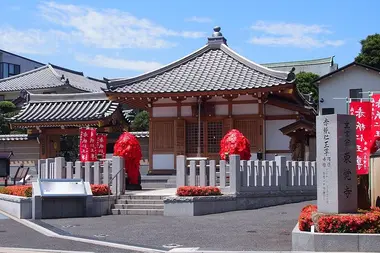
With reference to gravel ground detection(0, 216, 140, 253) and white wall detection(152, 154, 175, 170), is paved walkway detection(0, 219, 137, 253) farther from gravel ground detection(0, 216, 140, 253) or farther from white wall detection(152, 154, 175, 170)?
white wall detection(152, 154, 175, 170)

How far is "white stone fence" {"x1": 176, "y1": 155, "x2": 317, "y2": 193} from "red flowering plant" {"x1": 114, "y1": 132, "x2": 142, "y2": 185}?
89.7 inches

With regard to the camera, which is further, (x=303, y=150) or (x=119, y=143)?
(x=303, y=150)

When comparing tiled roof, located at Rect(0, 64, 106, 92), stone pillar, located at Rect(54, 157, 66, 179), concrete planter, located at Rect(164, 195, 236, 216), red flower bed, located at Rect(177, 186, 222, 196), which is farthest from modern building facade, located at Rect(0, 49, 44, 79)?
concrete planter, located at Rect(164, 195, 236, 216)

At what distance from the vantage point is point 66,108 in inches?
1259

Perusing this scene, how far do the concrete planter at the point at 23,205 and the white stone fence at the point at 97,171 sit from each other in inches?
29.8

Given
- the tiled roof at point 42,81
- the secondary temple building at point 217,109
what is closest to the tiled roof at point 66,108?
the secondary temple building at point 217,109

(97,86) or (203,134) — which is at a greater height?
(97,86)

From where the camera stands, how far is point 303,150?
25.8 meters

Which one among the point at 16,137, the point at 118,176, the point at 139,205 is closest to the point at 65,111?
the point at 16,137

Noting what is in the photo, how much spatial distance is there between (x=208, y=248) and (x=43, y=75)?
51129 millimetres

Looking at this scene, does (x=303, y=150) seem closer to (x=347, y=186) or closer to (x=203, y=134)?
(x=203, y=134)

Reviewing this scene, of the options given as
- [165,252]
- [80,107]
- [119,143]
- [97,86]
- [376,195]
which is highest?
[97,86]

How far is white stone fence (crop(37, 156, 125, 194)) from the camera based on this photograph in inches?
791

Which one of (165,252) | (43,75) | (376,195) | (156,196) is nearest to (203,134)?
(156,196)
